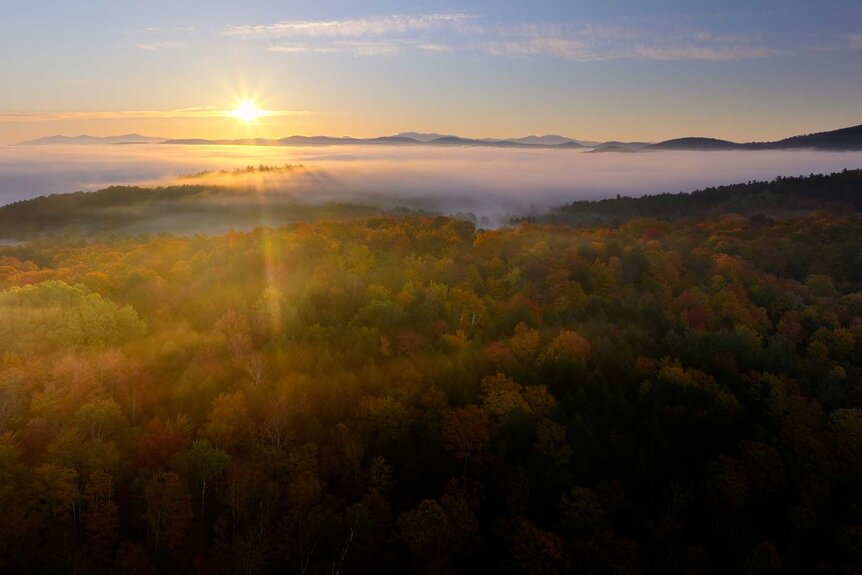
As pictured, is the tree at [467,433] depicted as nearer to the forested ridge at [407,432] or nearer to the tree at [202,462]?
the forested ridge at [407,432]

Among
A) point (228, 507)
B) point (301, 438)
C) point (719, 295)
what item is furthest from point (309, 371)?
point (719, 295)

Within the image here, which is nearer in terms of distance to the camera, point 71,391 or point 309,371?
point 71,391

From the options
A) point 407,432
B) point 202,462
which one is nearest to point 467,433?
point 407,432

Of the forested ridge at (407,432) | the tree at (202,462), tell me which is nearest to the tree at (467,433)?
the forested ridge at (407,432)

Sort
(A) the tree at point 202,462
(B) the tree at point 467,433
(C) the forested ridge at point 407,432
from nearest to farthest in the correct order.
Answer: (C) the forested ridge at point 407,432
(A) the tree at point 202,462
(B) the tree at point 467,433

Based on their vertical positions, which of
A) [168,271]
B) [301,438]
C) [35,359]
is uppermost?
[168,271]

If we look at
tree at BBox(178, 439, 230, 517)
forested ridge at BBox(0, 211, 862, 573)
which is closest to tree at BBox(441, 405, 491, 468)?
forested ridge at BBox(0, 211, 862, 573)

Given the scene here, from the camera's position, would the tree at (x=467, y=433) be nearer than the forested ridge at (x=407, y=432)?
No

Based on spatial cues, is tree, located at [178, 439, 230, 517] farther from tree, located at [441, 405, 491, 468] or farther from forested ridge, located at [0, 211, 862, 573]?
tree, located at [441, 405, 491, 468]

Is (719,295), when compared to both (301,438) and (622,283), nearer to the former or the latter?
(622,283)
